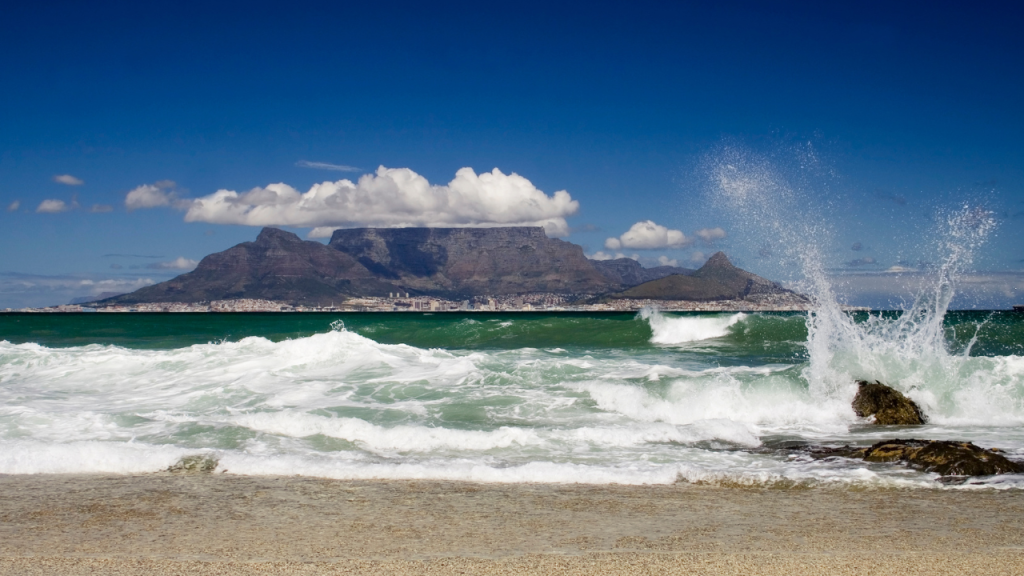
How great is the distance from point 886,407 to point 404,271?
6257 inches

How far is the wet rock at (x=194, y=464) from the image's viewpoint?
782 centimetres

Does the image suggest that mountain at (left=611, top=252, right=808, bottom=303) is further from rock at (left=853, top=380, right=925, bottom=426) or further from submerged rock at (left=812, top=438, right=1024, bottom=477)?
submerged rock at (left=812, top=438, right=1024, bottom=477)

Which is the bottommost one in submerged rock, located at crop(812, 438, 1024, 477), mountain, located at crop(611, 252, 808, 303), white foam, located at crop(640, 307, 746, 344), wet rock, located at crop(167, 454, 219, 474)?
wet rock, located at crop(167, 454, 219, 474)

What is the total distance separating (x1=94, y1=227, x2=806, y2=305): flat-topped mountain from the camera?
132 meters

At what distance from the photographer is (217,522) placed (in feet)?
18.8

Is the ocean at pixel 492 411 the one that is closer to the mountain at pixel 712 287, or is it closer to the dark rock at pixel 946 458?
the dark rock at pixel 946 458

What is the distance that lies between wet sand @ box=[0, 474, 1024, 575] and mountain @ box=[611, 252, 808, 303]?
222 feet

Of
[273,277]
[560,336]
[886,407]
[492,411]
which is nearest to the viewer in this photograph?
[886,407]

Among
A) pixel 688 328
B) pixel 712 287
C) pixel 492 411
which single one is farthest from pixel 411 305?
pixel 492 411

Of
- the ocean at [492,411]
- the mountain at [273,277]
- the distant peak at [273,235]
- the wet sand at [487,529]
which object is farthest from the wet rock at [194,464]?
the distant peak at [273,235]

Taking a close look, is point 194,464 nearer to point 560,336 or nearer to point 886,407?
point 886,407

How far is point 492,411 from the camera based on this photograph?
38.5 feet

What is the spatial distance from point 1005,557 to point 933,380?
9004 mm

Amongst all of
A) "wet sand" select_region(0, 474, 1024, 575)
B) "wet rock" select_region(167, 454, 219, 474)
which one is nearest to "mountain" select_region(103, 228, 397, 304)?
"wet rock" select_region(167, 454, 219, 474)
